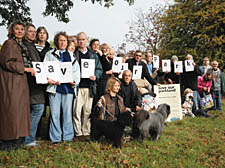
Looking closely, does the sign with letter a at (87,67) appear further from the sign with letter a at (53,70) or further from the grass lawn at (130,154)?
the grass lawn at (130,154)

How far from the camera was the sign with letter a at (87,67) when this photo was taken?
5.29 metres

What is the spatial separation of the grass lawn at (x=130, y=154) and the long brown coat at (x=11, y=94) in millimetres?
434

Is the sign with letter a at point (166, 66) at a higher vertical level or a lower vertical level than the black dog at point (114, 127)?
higher

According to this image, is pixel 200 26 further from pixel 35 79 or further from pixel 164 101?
pixel 35 79

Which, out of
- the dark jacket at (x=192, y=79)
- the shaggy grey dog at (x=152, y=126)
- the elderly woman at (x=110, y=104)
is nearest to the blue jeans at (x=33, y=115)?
the elderly woman at (x=110, y=104)

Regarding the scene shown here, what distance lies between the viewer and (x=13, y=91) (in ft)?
13.9

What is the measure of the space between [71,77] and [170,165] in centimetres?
265

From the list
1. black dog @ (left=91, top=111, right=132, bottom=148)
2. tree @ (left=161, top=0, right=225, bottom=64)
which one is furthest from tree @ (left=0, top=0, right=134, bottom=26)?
tree @ (left=161, top=0, right=225, bottom=64)

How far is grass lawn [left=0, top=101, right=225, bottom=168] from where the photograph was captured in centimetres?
386

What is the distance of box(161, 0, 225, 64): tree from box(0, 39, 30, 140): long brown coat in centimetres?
1752

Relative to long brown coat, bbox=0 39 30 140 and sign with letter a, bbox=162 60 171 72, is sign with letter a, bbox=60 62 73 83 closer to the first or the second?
long brown coat, bbox=0 39 30 140

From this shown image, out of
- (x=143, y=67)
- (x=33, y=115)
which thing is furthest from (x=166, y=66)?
(x=33, y=115)

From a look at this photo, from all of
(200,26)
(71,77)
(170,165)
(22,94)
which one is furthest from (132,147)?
(200,26)

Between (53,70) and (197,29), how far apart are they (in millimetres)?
18085
